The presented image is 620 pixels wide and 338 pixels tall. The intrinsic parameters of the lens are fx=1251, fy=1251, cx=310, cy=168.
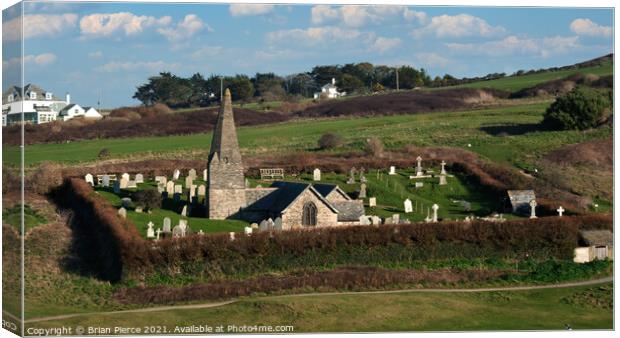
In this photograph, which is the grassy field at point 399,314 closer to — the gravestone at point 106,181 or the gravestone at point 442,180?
the gravestone at point 442,180

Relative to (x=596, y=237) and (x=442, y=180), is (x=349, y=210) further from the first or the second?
(x=596, y=237)

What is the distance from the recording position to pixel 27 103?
4041 cm

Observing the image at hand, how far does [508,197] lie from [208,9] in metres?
19.5

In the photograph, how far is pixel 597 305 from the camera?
40.9m

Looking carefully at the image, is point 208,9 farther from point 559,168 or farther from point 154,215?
point 559,168

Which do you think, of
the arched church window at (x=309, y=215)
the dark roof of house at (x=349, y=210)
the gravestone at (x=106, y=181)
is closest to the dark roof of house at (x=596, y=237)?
the dark roof of house at (x=349, y=210)

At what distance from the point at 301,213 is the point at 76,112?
1225 cm

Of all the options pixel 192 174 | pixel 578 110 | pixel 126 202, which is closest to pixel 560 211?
pixel 578 110

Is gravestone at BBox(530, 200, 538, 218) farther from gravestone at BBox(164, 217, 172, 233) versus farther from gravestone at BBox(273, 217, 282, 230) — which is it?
gravestone at BBox(164, 217, 172, 233)

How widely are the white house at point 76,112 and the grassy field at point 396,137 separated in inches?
70.6

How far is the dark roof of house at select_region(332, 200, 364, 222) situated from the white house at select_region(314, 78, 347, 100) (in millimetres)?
11389

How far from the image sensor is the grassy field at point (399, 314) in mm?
38375

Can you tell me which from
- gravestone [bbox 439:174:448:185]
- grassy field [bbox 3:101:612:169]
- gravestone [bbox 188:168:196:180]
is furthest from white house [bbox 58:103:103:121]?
gravestone [bbox 439:174:448:185]

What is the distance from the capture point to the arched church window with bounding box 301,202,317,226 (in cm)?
5128
